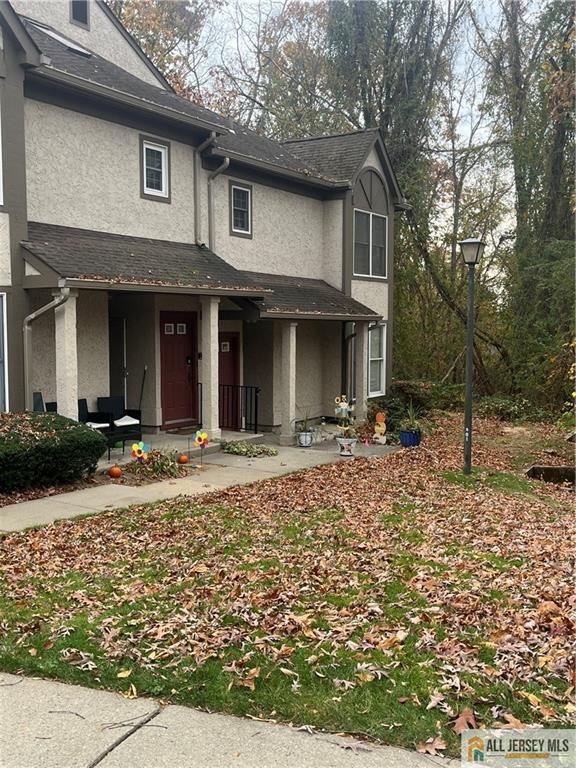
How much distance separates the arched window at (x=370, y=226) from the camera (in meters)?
19.5

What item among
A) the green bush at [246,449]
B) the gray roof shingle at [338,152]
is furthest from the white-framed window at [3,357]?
the gray roof shingle at [338,152]

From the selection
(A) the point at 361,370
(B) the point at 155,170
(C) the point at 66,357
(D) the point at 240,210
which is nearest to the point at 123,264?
(C) the point at 66,357

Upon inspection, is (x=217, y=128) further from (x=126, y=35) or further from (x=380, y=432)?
(x=380, y=432)

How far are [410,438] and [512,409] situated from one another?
700 cm

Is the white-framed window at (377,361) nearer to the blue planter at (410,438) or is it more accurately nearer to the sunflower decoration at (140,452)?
the blue planter at (410,438)

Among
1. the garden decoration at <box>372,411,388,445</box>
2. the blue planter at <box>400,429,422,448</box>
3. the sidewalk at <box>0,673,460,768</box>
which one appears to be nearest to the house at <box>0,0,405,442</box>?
the garden decoration at <box>372,411,388,445</box>

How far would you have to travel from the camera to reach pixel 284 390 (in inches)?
603

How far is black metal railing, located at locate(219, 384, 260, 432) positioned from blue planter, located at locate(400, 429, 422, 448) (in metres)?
3.37

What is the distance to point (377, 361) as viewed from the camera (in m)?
20.6

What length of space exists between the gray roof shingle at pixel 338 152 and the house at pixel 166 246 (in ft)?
0.20

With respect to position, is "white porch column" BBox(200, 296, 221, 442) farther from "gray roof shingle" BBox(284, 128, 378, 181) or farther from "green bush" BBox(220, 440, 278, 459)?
"gray roof shingle" BBox(284, 128, 378, 181)

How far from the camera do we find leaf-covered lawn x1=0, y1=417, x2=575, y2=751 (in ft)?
13.3

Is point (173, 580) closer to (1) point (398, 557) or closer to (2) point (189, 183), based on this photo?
(1) point (398, 557)

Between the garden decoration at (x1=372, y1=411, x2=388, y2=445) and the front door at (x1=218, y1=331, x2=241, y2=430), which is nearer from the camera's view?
the garden decoration at (x1=372, y1=411, x2=388, y2=445)
